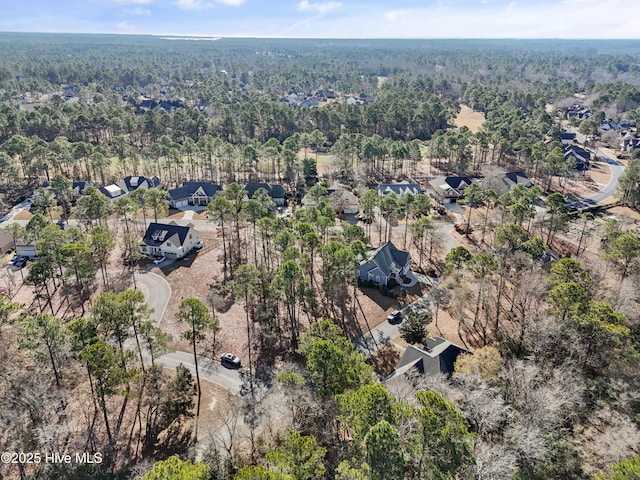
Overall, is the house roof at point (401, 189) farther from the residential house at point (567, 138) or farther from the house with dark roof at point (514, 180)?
the residential house at point (567, 138)

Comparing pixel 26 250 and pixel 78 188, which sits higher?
pixel 78 188

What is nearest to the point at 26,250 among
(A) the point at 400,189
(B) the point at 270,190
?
(B) the point at 270,190

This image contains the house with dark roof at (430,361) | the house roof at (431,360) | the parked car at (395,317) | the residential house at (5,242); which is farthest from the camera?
the residential house at (5,242)

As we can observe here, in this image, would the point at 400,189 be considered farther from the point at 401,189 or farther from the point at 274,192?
the point at 274,192

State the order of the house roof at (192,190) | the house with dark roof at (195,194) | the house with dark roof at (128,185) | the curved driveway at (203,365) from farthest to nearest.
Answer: the house with dark roof at (128,185) → the house with dark roof at (195,194) → the house roof at (192,190) → the curved driveway at (203,365)

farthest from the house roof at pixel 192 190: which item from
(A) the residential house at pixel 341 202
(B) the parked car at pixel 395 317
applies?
(B) the parked car at pixel 395 317

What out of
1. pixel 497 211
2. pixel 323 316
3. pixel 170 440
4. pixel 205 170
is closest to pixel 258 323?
pixel 323 316

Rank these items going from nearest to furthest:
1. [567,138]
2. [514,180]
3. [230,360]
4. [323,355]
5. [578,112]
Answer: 1. [323,355]
2. [230,360]
3. [514,180]
4. [567,138]
5. [578,112]
